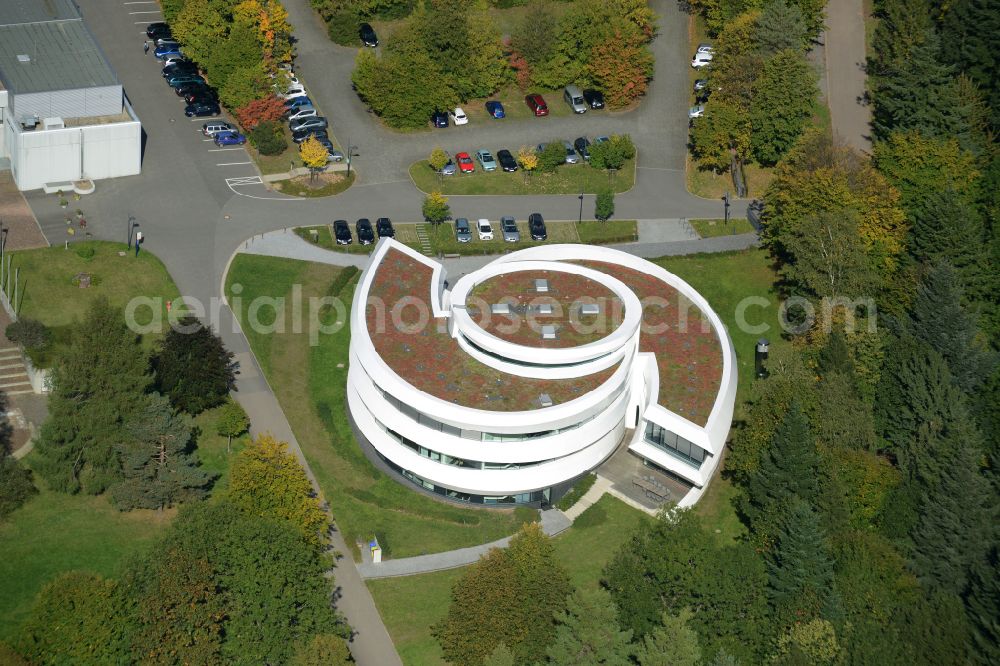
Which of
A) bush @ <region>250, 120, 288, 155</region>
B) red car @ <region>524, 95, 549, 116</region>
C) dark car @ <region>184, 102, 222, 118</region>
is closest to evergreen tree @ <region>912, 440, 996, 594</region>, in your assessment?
red car @ <region>524, 95, 549, 116</region>

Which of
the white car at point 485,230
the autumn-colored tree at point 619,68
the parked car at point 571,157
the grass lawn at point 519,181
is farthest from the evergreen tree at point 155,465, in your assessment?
the autumn-colored tree at point 619,68

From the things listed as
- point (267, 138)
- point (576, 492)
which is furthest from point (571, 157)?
point (576, 492)

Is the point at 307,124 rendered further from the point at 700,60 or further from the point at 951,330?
the point at 951,330

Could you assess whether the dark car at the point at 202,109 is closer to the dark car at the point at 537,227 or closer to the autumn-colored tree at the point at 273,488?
the dark car at the point at 537,227

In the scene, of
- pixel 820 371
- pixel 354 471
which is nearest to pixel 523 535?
pixel 354 471

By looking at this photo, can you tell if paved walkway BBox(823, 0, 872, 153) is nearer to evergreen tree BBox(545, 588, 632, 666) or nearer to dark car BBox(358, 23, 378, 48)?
dark car BBox(358, 23, 378, 48)

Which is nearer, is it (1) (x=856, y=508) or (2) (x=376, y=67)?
(1) (x=856, y=508)

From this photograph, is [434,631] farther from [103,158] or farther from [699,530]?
[103,158]
